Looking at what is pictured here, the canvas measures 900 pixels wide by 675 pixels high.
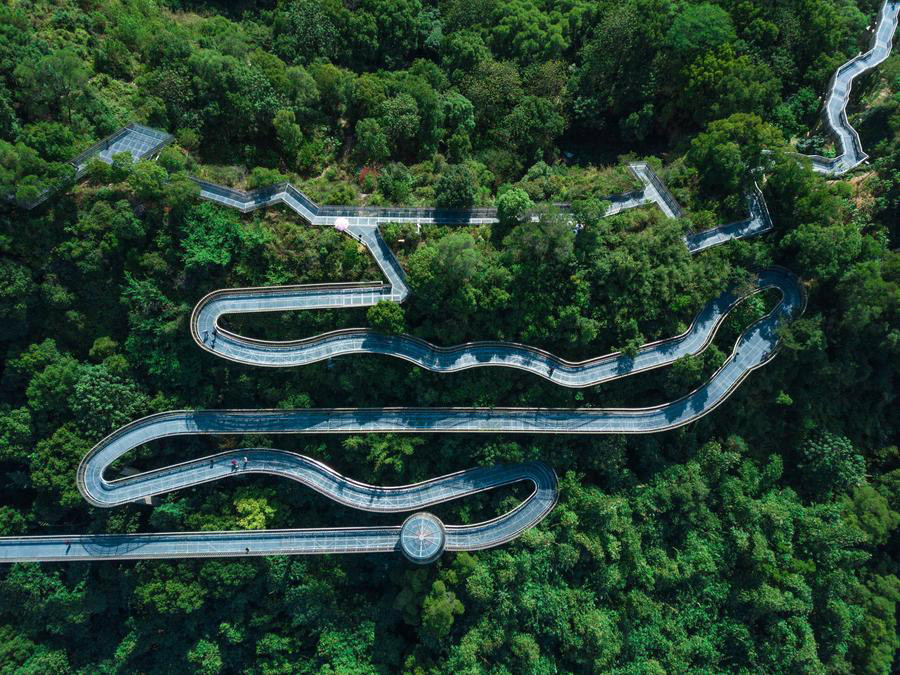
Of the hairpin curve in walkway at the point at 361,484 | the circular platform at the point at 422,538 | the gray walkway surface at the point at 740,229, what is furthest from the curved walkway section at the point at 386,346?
the circular platform at the point at 422,538

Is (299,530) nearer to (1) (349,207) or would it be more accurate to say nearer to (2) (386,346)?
(2) (386,346)

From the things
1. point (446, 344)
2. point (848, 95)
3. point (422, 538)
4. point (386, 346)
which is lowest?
point (422, 538)

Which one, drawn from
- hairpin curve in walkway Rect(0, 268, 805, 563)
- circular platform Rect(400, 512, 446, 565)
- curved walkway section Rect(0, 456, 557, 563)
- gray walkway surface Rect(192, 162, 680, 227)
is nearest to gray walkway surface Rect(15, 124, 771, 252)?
gray walkway surface Rect(192, 162, 680, 227)

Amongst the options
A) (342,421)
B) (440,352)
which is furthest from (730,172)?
(342,421)

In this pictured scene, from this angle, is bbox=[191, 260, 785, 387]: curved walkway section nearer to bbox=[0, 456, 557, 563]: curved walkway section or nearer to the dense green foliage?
the dense green foliage

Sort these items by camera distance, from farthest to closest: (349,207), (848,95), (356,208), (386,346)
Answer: (848,95), (356,208), (349,207), (386,346)

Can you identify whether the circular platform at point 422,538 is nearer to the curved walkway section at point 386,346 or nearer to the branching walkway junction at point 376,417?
the branching walkway junction at point 376,417

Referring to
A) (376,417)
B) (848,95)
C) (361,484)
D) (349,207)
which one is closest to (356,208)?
(349,207)
